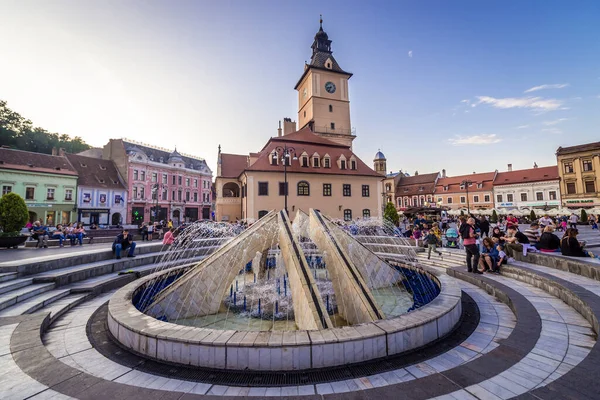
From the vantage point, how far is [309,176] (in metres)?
31.6

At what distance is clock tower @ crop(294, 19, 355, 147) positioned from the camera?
42.6 metres

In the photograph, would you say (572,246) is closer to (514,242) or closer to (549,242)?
(549,242)

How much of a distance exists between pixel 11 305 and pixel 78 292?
55.8 inches

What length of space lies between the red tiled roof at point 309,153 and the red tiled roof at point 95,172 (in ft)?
83.5

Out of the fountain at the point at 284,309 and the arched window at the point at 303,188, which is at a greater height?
the arched window at the point at 303,188

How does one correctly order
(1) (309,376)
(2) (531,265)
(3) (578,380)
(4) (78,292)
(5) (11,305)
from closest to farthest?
(3) (578,380) < (1) (309,376) < (5) (11,305) < (4) (78,292) < (2) (531,265)

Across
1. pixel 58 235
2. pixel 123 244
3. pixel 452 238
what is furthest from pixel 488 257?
pixel 58 235

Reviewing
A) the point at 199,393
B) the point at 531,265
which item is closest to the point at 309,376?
the point at 199,393

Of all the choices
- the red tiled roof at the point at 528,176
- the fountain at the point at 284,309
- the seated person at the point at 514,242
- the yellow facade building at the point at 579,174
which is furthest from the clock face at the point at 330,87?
the fountain at the point at 284,309

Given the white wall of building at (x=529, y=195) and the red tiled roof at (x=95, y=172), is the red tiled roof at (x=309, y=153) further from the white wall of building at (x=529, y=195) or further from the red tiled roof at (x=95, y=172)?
the white wall of building at (x=529, y=195)

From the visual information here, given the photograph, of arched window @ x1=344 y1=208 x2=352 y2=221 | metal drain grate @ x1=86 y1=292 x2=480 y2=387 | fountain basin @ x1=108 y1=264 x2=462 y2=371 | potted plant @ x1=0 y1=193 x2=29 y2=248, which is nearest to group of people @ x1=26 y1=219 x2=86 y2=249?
potted plant @ x1=0 y1=193 x2=29 y2=248

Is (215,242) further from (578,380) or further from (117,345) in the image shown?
(578,380)

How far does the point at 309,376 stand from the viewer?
3574mm

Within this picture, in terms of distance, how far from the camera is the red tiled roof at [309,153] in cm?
3048
